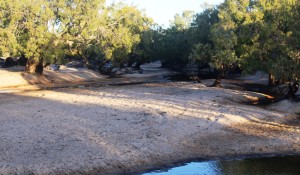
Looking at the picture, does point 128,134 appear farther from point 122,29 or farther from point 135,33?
point 135,33

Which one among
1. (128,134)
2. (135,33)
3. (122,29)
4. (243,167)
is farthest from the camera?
(135,33)

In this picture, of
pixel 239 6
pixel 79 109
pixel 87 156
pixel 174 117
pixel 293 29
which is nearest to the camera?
pixel 87 156

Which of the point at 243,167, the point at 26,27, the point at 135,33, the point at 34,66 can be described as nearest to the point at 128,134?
the point at 243,167

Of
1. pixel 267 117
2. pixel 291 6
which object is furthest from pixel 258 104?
pixel 291 6

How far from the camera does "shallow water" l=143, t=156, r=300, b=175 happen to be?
14.4 meters

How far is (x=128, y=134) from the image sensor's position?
18.0 metres

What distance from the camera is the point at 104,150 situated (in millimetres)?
15492

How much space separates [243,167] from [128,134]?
582 centimetres

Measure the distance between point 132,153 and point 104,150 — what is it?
1199 millimetres

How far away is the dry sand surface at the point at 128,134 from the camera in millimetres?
14344

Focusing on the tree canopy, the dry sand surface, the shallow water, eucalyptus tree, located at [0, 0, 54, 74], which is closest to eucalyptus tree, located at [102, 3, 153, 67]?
the tree canopy

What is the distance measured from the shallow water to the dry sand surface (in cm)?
77

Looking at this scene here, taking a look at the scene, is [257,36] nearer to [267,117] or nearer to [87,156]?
[267,117]

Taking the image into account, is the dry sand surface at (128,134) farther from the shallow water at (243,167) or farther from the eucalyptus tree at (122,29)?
the eucalyptus tree at (122,29)
